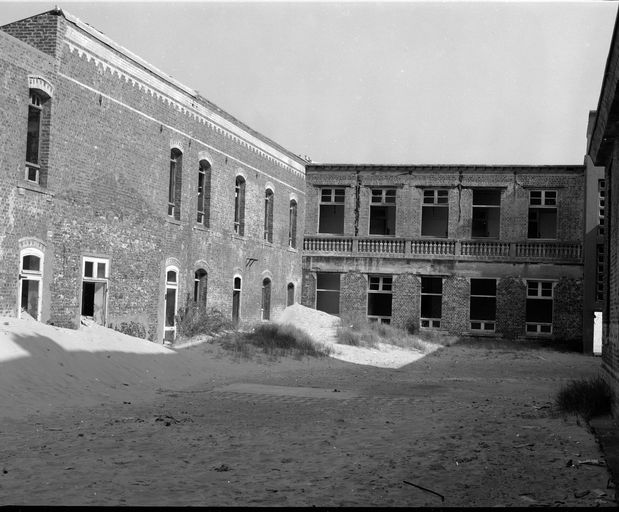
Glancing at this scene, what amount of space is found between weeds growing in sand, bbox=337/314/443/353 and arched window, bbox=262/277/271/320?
10.1ft

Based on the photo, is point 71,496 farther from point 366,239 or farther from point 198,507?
point 366,239

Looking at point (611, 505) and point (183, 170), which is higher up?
point (183, 170)

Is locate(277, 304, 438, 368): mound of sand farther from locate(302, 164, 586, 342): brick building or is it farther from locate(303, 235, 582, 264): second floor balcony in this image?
locate(303, 235, 582, 264): second floor balcony

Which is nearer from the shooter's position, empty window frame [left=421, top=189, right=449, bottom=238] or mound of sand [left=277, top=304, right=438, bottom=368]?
mound of sand [left=277, top=304, right=438, bottom=368]

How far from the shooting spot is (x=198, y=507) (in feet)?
21.4

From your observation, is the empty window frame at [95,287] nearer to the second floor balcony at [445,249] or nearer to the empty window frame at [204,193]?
the empty window frame at [204,193]

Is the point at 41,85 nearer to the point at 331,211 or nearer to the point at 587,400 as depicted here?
the point at 587,400

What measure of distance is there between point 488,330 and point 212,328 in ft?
45.5

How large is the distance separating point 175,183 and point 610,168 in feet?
43.9

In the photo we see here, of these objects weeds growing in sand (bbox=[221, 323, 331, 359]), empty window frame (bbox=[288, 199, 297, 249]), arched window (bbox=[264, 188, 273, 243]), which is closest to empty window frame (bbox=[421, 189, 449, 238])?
empty window frame (bbox=[288, 199, 297, 249])

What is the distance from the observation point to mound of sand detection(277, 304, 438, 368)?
23609mm

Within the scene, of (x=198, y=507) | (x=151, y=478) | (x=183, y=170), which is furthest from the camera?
(x=183, y=170)

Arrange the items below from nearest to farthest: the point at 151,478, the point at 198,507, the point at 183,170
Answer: the point at 198,507
the point at 151,478
the point at 183,170

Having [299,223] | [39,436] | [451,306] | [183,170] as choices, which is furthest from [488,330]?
[39,436]
